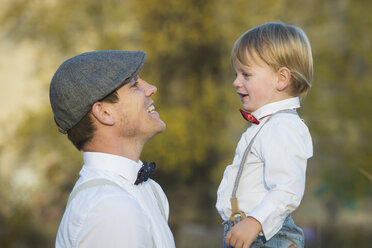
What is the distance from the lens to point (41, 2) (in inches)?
520

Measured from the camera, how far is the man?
6.58 feet

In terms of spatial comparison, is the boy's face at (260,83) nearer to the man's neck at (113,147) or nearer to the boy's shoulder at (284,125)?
the boy's shoulder at (284,125)

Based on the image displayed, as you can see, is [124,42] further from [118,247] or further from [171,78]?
[118,247]

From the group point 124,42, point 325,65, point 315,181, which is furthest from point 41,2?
point 315,181

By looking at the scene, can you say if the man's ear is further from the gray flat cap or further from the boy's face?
the boy's face

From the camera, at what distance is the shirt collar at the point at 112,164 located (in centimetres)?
226

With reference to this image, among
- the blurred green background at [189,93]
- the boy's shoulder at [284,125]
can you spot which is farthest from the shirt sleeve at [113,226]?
the blurred green background at [189,93]

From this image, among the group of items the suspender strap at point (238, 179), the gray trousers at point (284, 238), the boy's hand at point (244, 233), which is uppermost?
the suspender strap at point (238, 179)

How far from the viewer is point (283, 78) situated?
→ 9.23ft

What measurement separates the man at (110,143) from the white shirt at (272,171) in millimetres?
417

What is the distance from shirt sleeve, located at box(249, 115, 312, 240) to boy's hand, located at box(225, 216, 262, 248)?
0.03 meters

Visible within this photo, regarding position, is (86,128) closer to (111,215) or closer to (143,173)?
(143,173)

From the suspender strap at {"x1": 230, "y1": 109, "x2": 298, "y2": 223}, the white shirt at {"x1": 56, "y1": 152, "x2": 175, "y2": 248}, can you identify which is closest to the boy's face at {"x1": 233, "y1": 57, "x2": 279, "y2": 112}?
the suspender strap at {"x1": 230, "y1": 109, "x2": 298, "y2": 223}

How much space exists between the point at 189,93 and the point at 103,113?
10.9 meters
